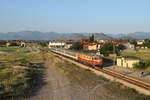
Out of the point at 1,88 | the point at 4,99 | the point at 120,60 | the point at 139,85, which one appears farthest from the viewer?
the point at 120,60

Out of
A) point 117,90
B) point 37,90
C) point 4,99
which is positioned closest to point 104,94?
point 117,90

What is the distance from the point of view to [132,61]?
50875mm

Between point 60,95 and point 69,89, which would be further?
point 69,89

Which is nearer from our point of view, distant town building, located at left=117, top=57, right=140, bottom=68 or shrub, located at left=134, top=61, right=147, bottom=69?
shrub, located at left=134, top=61, right=147, bottom=69

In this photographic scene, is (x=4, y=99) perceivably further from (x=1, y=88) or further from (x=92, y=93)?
(x=92, y=93)

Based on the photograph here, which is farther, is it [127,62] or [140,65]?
[127,62]

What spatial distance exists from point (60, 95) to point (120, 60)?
107ft

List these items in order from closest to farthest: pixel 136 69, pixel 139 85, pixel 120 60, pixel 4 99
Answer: pixel 4 99
pixel 139 85
pixel 136 69
pixel 120 60

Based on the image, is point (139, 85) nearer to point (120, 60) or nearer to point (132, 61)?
point (132, 61)

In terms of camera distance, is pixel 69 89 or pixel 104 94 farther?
pixel 69 89

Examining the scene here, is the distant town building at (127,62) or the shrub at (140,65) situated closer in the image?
the shrub at (140,65)

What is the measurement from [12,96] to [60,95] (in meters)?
3.55

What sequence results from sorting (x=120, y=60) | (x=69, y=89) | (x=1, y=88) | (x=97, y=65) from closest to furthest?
(x=1, y=88) → (x=69, y=89) → (x=97, y=65) → (x=120, y=60)

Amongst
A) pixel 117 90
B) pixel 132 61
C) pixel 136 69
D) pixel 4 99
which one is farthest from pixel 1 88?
pixel 132 61
